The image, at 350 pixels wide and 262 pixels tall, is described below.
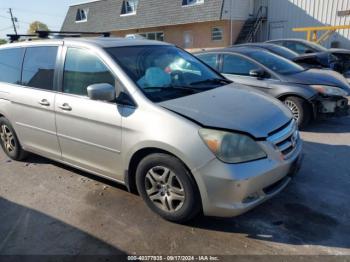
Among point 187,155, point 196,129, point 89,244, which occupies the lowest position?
point 89,244

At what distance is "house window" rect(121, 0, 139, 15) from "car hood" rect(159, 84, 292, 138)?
83.6 feet

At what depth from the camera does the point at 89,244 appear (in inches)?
116

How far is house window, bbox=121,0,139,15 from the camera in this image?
26.8 m

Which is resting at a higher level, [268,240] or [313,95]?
[313,95]

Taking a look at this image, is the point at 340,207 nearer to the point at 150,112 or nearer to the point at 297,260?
the point at 297,260

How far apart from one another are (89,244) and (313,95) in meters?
4.55

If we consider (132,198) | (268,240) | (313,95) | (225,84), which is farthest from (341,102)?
(132,198)

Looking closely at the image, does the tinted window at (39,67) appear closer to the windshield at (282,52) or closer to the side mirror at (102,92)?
the side mirror at (102,92)

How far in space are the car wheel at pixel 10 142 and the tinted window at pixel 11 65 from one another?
0.61 m

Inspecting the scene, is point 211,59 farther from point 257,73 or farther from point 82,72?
point 82,72

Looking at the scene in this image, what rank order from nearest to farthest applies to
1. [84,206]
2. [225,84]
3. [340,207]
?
[340,207]
[84,206]
[225,84]

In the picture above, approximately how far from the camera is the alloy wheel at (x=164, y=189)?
2973 mm

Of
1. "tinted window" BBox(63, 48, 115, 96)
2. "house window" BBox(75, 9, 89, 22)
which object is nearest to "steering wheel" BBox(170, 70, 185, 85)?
"tinted window" BBox(63, 48, 115, 96)

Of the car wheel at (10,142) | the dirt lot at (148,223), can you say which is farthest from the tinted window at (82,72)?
the car wheel at (10,142)
